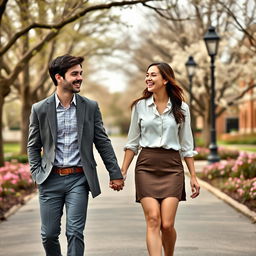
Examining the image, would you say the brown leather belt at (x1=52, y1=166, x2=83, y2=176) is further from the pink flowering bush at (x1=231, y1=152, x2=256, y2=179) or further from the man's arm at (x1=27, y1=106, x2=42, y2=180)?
the pink flowering bush at (x1=231, y1=152, x2=256, y2=179)

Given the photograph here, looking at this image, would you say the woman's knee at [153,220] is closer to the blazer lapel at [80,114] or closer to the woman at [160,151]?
the woman at [160,151]

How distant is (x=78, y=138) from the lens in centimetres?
527

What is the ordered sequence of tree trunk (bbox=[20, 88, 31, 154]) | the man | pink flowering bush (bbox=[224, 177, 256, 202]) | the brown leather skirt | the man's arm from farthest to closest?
1. tree trunk (bbox=[20, 88, 31, 154])
2. pink flowering bush (bbox=[224, 177, 256, 202])
3. the brown leather skirt
4. the man's arm
5. the man

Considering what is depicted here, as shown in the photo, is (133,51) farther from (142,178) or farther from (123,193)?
(142,178)

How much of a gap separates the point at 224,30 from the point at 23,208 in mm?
22419

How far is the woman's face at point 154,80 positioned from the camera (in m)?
5.82

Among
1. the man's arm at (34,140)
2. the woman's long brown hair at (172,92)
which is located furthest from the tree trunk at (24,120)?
the man's arm at (34,140)

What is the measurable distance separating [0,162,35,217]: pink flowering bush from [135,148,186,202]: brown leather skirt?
5.55 metres

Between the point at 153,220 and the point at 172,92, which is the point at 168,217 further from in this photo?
the point at 172,92

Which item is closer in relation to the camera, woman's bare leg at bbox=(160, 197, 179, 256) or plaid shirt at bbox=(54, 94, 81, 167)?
plaid shirt at bbox=(54, 94, 81, 167)

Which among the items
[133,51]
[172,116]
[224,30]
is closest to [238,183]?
[172,116]

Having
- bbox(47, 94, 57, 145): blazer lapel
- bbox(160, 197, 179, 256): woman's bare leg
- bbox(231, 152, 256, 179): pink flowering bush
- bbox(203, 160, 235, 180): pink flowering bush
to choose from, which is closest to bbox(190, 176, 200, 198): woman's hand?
bbox(160, 197, 179, 256): woman's bare leg

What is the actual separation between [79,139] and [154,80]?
37.7 inches

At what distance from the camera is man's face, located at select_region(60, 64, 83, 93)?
530cm
